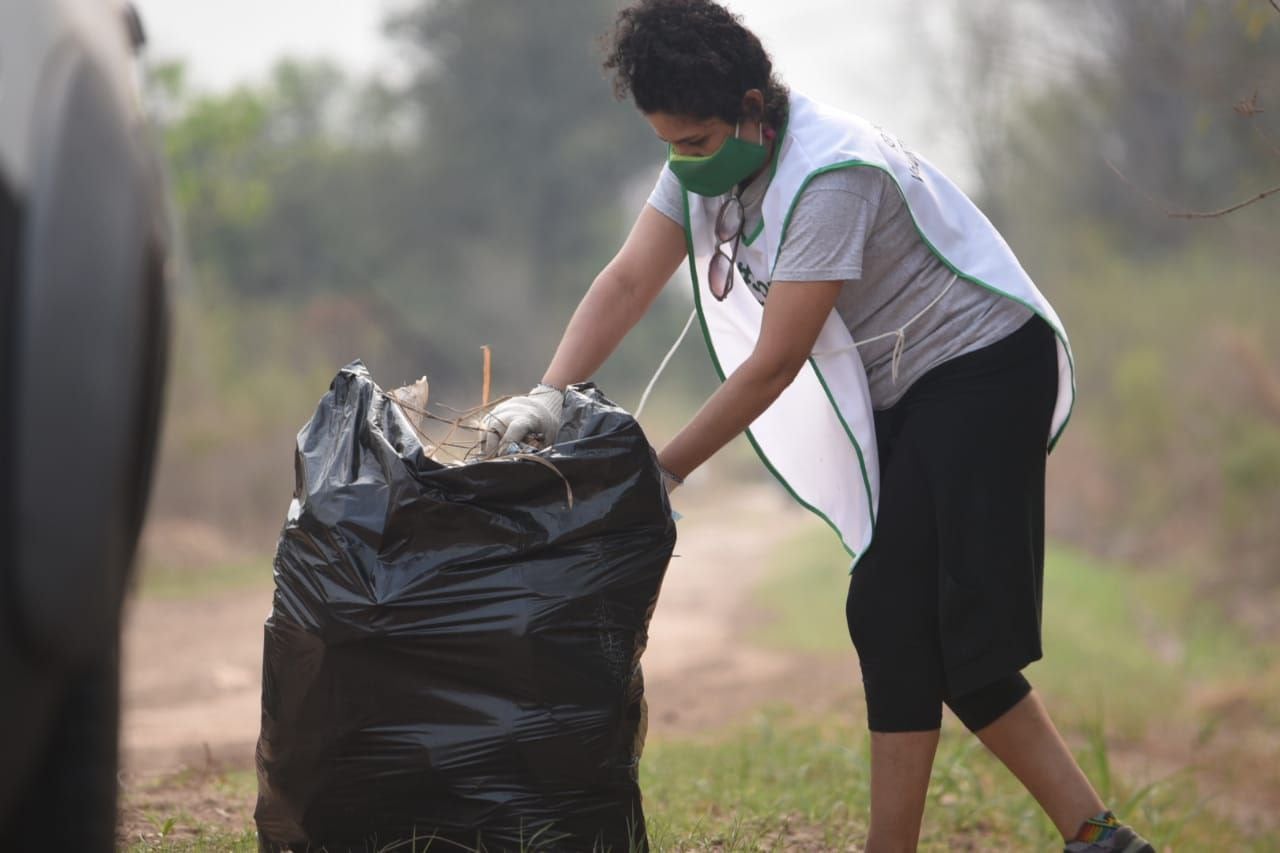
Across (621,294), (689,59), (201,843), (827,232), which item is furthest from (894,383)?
(201,843)

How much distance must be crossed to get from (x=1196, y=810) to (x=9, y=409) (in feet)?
11.7

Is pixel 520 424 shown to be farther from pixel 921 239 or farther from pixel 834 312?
pixel 921 239

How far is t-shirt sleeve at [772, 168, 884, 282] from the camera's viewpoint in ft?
8.31

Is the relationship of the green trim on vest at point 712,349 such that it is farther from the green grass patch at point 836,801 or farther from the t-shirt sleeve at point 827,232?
the green grass patch at point 836,801

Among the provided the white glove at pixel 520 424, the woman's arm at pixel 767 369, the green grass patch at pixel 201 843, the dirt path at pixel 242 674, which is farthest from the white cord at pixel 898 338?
the dirt path at pixel 242 674

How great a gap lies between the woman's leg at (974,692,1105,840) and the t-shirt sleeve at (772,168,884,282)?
0.93 m

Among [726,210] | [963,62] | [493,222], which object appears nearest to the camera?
[726,210]

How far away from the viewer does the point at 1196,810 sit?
3994 millimetres

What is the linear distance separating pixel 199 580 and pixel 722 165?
8647 millimetres

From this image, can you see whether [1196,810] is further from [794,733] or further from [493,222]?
[493,222]

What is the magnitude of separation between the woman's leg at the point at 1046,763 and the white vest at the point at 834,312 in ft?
1.48

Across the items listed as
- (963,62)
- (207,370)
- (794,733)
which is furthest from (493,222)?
(794,733)

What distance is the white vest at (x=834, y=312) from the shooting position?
2633 millimetres

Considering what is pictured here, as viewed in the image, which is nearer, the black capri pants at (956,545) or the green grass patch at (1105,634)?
the black capri pants at (956,545)
